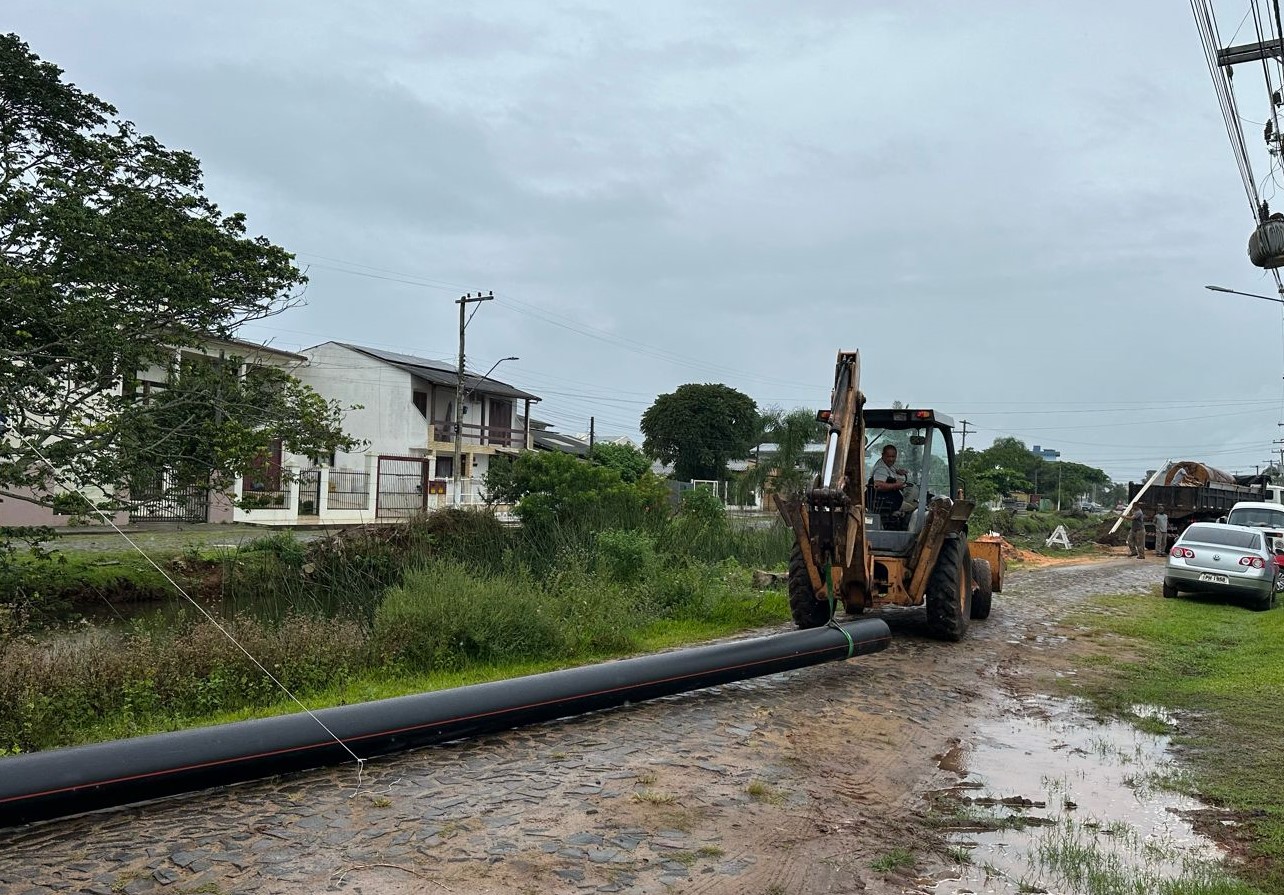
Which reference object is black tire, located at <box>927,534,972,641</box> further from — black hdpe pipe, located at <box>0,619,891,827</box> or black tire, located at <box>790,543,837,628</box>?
black hdpe pipe, located at <box>0,619,891,827</box>

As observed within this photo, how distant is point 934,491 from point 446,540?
32.6 ft

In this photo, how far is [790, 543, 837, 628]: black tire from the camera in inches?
409

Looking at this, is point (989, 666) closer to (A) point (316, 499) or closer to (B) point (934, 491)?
(B) point (934, 491)

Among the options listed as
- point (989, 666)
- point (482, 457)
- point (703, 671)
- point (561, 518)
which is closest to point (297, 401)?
point (561, 518)

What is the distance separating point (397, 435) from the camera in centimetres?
4697

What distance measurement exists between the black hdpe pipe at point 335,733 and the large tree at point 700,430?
56.4 meters

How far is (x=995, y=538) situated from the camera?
1505cm

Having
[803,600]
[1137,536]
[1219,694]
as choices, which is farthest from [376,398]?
[1219,694]

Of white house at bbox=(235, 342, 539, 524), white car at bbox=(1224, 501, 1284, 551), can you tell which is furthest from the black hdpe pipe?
white house at bbox=(235, 342, 539, 524)

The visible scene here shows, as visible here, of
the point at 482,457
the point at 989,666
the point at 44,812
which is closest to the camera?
the point at 44,812

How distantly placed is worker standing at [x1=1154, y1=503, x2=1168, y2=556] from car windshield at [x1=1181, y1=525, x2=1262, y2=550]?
581 inches

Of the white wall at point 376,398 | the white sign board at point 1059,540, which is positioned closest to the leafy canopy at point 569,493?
the white sign board at point 1059,540

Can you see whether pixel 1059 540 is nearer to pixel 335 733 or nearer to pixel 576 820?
pixel 576 820

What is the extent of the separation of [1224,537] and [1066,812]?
13.6 metres
